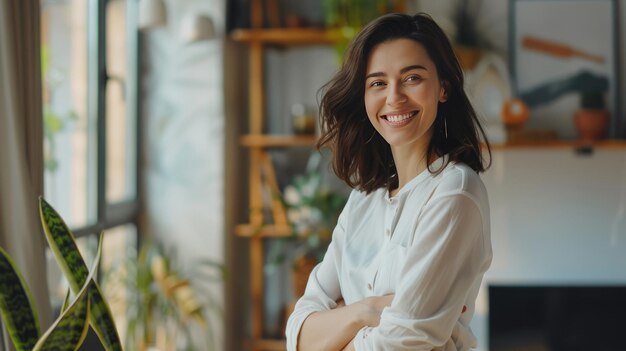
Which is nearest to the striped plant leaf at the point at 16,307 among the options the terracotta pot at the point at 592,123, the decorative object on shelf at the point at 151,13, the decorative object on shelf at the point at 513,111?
the decorative object on shelf at the point at 151,13

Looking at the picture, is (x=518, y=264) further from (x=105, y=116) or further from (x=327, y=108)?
(x=327, y=108)

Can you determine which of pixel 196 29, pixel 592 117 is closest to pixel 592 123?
pixel 592 117

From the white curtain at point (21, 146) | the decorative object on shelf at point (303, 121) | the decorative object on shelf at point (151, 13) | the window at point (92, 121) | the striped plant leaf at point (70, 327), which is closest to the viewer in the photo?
the striped plant leaf at point (70, 327)

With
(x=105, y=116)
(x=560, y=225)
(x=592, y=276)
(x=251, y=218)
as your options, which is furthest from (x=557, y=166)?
(x=105, y=116)

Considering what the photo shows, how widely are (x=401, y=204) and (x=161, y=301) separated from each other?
98.3 inches

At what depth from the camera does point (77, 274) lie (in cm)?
151

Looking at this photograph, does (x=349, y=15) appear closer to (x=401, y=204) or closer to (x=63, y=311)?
(x=401, y=204)

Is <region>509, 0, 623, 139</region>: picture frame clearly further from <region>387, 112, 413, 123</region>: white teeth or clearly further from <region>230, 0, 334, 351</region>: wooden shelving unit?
<region>387, 112, 413, 123</region>: white teeth

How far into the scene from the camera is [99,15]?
3.80 m

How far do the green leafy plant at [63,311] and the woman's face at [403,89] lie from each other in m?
0.55

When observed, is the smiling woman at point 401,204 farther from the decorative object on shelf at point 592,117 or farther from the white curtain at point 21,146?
the decorative object on shelf at point 592,117

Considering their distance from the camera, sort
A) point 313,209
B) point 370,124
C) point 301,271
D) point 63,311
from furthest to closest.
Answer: point 301,271 < point 313,209 < point 370,124 < point 63,311

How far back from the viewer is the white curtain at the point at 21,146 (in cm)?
243

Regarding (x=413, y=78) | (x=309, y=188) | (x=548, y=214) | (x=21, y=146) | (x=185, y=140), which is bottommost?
(x=548, y=214)
